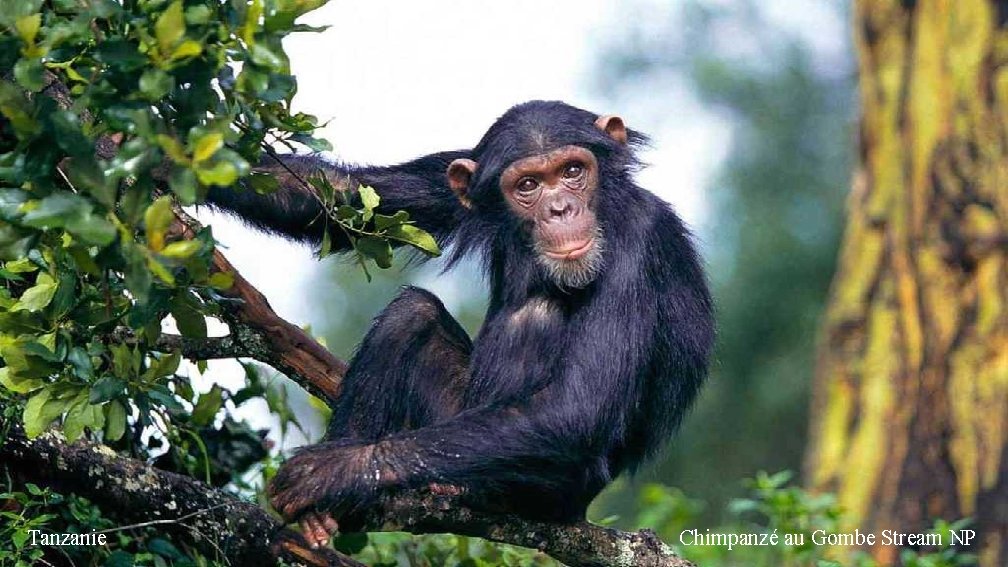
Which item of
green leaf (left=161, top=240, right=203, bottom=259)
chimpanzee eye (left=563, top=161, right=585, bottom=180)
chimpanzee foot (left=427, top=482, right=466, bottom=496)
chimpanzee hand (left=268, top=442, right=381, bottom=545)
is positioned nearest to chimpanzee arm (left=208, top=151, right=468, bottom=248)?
chimpanzee eye (left=563, top=161, right=585, bottom=180)

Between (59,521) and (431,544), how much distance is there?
6.34 feet

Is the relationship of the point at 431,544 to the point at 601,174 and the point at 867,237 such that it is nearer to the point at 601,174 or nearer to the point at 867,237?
the point at 601,174

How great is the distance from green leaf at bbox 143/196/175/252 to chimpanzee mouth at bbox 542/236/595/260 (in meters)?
2.84

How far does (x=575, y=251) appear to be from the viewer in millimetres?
5984

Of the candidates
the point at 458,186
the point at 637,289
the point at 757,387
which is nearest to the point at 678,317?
the point at 637,289

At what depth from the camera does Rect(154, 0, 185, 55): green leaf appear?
341 cm

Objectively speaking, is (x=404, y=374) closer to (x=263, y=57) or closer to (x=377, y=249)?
(x=377, y=249)

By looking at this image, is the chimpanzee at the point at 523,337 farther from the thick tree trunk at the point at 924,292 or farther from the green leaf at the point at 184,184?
the thick tree trunk at the point at 924,292

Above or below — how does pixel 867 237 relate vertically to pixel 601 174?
above

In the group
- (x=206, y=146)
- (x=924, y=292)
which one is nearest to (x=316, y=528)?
(x=206, y=146)

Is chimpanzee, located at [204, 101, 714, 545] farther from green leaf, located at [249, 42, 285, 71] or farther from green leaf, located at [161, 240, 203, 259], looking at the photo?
green leaf, located at [161, 240, 203, 259]

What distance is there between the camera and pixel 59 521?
5.45 metres

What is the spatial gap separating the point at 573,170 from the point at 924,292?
6091 mm

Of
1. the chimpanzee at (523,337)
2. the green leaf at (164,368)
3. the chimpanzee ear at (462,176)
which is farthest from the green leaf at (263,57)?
the chimpanzee ear at (462,176)
